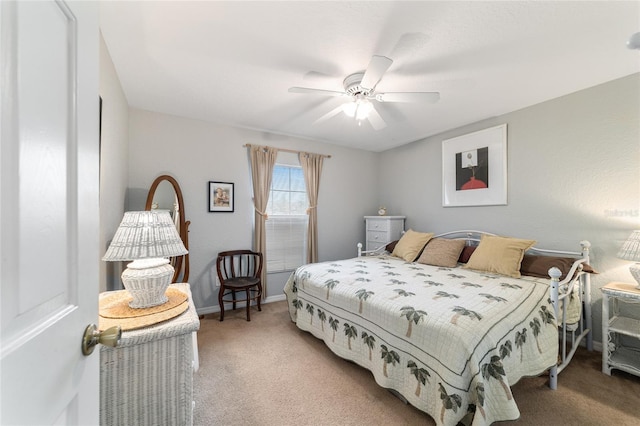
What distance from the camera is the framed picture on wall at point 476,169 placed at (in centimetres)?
328

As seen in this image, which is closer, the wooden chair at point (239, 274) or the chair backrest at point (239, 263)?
the wooden chair at point (239, 274)

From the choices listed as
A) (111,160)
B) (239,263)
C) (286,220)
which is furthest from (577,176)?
(111,160)

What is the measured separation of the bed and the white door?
161cm

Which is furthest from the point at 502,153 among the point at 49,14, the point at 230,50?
the point at 49,14

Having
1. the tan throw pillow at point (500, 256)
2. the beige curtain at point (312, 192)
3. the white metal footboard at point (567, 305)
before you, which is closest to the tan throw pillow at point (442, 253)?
the tan throw pillow at point (500, 256)

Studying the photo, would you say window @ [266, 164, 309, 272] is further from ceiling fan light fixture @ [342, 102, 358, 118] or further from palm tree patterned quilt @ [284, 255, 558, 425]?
ceiling fan light fixture @ [342, 102, 358, 118]

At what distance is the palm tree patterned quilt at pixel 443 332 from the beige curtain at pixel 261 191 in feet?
4.09

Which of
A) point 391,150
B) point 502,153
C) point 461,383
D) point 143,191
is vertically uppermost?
point 391,150

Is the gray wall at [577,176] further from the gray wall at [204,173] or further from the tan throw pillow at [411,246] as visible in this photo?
the gray wall at [204,173]

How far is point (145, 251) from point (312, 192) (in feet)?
10.0

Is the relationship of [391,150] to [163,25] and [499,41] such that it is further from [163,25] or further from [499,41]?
[163,25]

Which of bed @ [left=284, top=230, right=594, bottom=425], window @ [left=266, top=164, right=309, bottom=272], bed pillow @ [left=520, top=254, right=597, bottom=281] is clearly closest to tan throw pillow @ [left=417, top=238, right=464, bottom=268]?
bed @ [left=284, top=230, right=594, bottom=425]

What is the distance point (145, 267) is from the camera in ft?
4.76

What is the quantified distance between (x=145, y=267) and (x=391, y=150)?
4.34 metres
